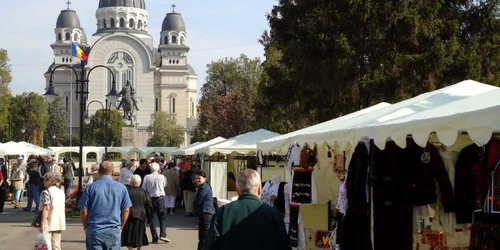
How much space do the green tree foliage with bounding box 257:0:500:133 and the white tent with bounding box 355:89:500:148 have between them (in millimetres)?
14828

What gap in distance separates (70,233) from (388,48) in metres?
11.2

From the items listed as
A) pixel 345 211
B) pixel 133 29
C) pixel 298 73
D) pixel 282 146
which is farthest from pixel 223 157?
pixel 133 29

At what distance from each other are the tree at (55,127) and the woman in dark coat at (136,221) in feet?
359

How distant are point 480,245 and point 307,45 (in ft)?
57.5

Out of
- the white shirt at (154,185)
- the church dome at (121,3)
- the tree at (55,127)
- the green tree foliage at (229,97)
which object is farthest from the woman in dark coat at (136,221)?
the church dome at (121,3)

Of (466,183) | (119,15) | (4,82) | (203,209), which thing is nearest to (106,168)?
(203,209)

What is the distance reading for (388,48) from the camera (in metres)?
24.6

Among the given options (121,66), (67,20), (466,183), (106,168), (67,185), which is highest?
(67,20)

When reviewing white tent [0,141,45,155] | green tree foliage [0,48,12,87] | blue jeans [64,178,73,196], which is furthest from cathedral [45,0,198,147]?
blue jeans [64,178,73,196]

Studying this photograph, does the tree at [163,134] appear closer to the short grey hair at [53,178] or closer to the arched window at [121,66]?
the arched window at [121,66]

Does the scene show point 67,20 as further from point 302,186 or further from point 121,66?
point 302,186

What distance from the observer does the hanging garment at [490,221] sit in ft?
23.7

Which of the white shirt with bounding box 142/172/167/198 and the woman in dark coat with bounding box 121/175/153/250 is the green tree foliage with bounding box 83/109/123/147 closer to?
the white shirt with bounding box 142/172/167/198

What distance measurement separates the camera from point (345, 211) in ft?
33.5
